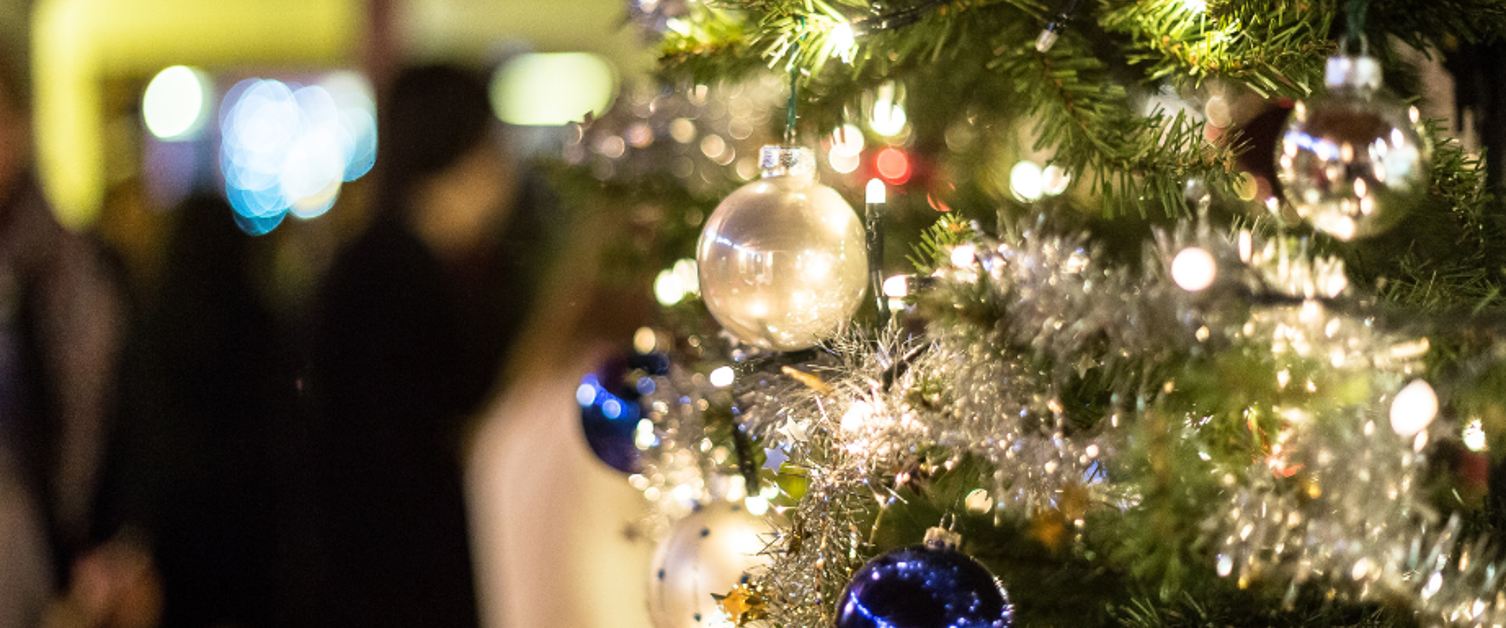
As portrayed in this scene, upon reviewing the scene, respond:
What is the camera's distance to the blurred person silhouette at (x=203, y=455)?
1.93 meters

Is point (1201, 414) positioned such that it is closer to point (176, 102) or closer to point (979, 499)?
point (979, 499)

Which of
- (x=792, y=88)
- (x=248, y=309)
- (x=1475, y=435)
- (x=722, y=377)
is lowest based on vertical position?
(x=248, y=309)

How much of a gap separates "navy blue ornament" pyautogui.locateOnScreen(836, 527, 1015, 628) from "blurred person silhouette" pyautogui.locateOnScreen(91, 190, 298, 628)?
1.66m

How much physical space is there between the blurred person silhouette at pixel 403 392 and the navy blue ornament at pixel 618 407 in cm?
65

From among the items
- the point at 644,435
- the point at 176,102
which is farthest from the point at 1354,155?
the point at 176,102

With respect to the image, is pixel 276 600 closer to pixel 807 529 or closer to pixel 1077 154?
pixel 807 529

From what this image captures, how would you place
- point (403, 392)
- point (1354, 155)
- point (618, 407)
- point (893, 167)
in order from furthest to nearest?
1. point (403, 392)
2. point (893, 167)
3. point (618, 407)
4. point (1354, 155)

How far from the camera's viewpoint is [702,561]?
2.46 feet

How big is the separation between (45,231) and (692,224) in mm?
1675

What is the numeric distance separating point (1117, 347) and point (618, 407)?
1.62ft

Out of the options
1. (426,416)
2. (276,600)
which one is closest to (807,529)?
(426,416)

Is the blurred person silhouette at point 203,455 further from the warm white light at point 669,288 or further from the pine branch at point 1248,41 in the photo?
the pine branch at point 1248,41

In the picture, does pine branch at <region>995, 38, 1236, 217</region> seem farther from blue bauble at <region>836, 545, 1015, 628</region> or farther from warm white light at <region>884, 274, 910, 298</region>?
blue bauble at <region>836, 545, 1015, 628</region>

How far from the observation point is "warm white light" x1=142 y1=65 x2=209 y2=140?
10.4 feet
